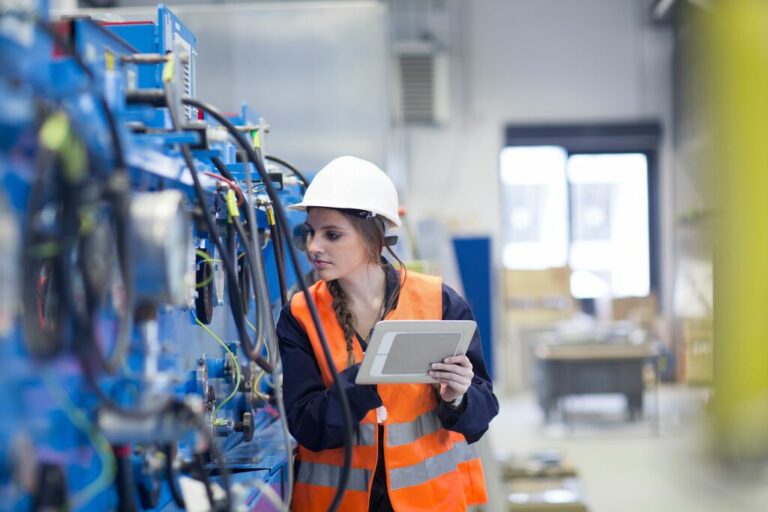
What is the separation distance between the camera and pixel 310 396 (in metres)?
1.64

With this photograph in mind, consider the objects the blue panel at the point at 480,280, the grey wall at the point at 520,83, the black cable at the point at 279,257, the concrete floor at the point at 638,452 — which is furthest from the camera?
the grey wall at the point at 520,83

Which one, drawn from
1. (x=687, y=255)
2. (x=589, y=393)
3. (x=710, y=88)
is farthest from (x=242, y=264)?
(x=687, y=255)

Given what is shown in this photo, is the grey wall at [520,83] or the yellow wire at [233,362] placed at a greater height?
the grey wall at [520,83]

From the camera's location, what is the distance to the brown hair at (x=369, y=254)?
5.55 feet

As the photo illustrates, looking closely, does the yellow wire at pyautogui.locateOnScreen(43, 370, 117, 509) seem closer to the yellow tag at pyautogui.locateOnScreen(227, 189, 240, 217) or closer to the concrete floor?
the yellow tag at pyautogui.locateOnScreen(227, 189, 240, 217)

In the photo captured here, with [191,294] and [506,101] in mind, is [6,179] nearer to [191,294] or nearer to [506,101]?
[191,294]

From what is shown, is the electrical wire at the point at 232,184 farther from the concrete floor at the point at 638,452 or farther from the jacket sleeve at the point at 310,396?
the concrete floor at the point at 638,452

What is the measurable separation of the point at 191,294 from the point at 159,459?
0.32 meters

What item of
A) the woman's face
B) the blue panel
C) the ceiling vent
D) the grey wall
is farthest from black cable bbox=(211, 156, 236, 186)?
the grey wall

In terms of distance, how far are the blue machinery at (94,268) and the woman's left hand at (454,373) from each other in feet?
1.16

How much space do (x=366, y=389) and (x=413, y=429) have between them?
6.9 inches

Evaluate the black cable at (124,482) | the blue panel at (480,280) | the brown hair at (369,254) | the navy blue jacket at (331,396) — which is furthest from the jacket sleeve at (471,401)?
the blue panel at (480,280)

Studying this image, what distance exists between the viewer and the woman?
165 cm

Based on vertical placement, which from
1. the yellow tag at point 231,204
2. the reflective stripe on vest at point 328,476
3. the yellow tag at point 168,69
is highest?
the yellow tag at point 168,69
